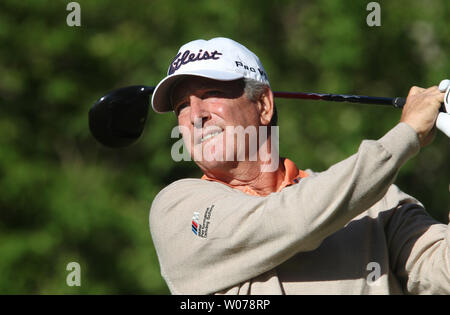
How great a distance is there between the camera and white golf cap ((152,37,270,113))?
9.91 feet

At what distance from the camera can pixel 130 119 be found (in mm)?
3488

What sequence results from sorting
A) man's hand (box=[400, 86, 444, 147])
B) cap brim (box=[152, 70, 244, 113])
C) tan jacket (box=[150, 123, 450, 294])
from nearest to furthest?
1. tan jacket (box=[150, 123, 450, 294])
2. man's hand (box=[400, 86, 444, 147])
3. cap brim (box=[152, 70, 244, 113])

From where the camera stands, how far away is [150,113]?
24.5 feet

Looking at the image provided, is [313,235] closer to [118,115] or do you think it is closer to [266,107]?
[266,107]

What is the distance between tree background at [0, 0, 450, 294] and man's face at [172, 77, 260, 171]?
4065 mm

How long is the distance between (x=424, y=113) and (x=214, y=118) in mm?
849

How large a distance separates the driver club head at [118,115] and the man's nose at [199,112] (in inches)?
19.6

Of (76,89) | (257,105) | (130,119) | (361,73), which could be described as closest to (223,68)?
(257,105)
